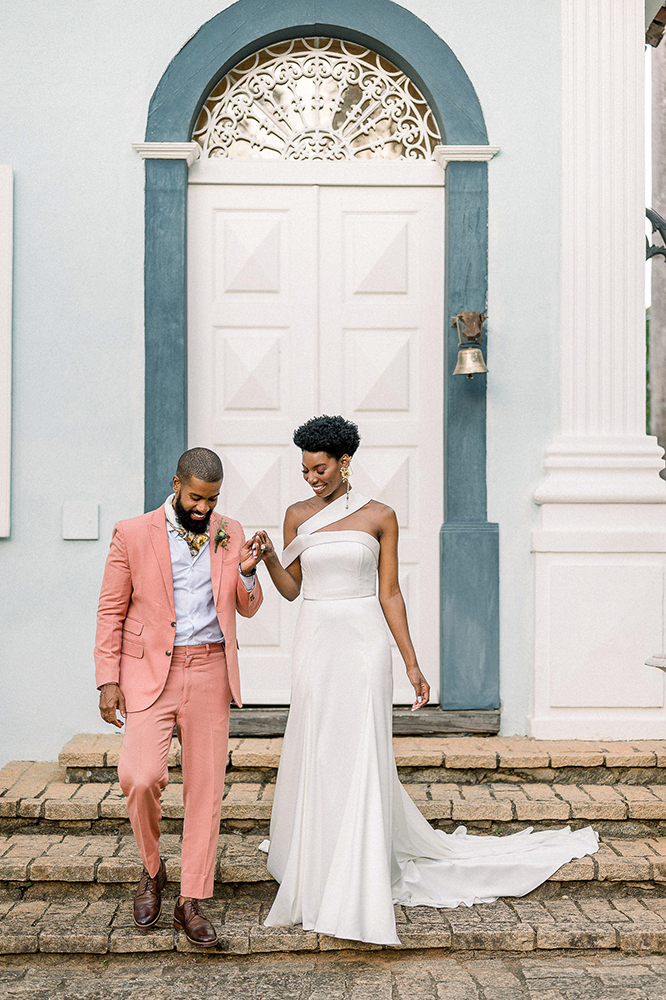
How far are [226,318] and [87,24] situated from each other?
1.89 m

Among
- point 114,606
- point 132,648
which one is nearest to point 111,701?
point 132,648

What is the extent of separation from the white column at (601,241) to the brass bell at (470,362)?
57 centimetres

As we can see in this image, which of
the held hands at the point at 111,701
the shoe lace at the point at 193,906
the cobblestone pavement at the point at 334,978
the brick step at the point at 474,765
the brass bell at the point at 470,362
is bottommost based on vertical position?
the cobblestone pavement at the point at 334,978

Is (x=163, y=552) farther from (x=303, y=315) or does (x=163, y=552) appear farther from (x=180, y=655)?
(x=303, y=315)

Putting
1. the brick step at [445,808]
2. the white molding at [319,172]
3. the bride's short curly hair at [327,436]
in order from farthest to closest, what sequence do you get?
the white molding at [319,172], the brick step at [445,808], the bride's short curly hair at [327,436]

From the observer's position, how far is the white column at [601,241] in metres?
5.77

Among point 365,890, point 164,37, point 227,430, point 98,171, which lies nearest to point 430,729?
point 365,890

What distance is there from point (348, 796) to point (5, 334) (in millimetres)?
3390

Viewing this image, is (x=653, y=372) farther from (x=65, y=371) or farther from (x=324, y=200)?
(x=65, y=371)

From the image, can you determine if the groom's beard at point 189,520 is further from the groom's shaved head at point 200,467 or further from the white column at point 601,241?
the white column at point 601,241

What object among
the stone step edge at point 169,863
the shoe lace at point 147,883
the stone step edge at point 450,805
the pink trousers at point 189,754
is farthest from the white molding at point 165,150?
the shoe lace at point 147,883

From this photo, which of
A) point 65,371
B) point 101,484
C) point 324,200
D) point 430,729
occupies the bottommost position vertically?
point 430,729

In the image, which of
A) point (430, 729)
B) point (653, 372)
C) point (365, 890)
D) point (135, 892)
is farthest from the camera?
point (653, 372)

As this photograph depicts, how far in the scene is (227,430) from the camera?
592cm
